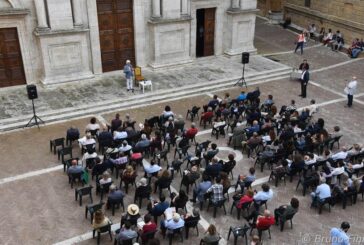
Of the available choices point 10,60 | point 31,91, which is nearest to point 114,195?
A: point 31,91

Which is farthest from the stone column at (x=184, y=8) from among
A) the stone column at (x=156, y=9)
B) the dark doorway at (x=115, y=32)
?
the dark doorway at (x=115, y=32)

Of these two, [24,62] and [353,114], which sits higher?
[24,62]

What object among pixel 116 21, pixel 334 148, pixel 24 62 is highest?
pixel 116 21

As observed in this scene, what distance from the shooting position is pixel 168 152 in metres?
16.2

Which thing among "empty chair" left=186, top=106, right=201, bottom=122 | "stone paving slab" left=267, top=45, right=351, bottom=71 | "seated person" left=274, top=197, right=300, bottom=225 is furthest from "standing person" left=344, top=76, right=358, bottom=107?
"seated person" left=274, top=197, right=300, bottom=225

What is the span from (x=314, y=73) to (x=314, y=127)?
999 cm

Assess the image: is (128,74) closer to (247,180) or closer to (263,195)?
(247,180)

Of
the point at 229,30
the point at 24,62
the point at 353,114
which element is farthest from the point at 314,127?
the point at 24,62

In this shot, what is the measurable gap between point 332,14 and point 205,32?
11.9m

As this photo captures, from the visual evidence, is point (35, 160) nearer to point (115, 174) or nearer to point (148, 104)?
point (115, 174)

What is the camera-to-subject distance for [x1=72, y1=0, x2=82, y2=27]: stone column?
21.3 metres

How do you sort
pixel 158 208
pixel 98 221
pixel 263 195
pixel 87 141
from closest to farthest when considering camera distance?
pixel 98 221, pixel 158 208, pixel 263 195, pixel 87 141

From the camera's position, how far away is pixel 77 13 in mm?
21453

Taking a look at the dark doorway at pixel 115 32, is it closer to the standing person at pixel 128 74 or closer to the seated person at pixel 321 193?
the standing person at pixel 128 74
